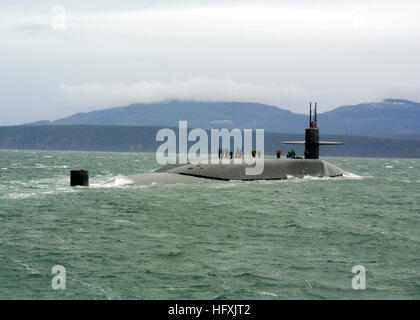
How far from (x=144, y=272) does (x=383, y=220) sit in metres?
15.9

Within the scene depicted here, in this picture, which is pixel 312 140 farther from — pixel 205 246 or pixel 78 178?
pixel 205 246

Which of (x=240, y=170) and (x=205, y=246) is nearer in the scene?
(x=205, y=246)

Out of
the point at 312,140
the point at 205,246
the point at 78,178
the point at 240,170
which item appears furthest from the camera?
the point at 312,140

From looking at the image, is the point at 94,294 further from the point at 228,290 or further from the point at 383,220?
the point at 383,220

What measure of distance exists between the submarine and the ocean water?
276 inches

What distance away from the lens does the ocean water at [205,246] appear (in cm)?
1492

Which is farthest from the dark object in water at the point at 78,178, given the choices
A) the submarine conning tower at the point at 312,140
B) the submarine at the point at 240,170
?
the submarine conning tower at the point at 312,140

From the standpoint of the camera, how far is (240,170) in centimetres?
4791

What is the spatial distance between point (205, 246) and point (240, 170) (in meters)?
28.3

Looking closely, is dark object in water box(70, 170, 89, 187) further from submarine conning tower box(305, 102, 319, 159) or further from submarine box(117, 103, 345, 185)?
submarine conning tower box(305, 102, 319, 159)

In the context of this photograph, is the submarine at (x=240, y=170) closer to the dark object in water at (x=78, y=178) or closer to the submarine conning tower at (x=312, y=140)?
the submarine conning tower at (x=312, y=140)

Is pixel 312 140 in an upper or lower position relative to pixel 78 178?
upper

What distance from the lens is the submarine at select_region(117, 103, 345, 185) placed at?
43.2 metres

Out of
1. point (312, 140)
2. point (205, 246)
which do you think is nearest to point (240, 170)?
point (312, 140)
